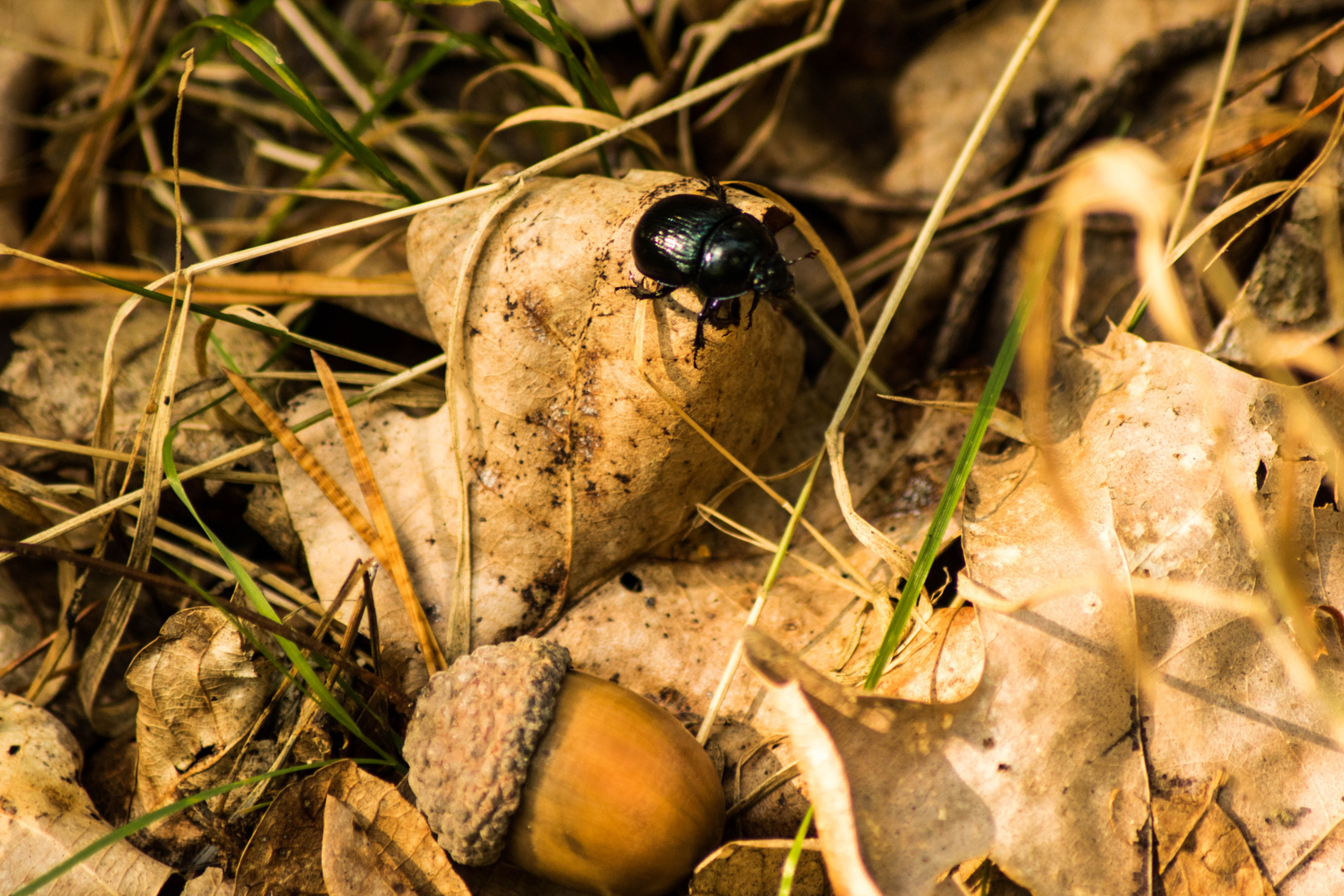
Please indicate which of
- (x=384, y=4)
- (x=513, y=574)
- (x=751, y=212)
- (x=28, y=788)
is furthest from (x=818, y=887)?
(x=384, y=4)

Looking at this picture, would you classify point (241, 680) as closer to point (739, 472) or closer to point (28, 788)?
point (28, 788)

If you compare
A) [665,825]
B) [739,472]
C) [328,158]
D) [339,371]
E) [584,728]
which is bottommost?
[665,825]

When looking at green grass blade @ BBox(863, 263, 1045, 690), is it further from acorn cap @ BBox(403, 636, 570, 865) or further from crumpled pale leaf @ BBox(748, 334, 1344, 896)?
acorn cap @ BBox(403, 636, 570, 865)

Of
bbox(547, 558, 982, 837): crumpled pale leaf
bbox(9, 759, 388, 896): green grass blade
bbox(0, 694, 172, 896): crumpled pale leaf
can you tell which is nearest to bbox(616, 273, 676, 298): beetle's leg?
bbox(547, 558, 982, 837): crumpled pale leaf

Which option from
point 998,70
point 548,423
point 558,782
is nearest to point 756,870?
point 558,782

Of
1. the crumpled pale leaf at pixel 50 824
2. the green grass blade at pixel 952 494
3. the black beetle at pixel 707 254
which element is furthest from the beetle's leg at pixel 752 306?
the crumpled pale leaf at pixel 50 824
